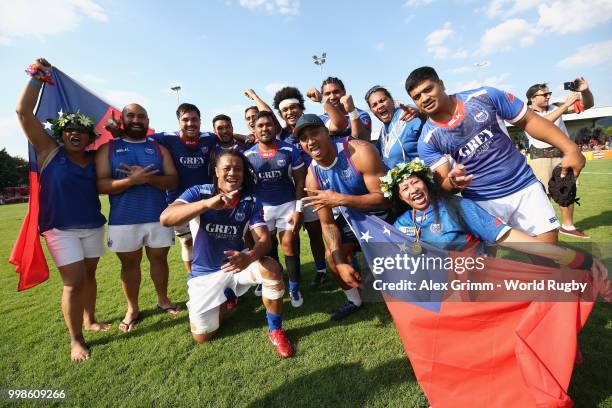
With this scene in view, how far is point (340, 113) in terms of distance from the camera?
494 centimetres

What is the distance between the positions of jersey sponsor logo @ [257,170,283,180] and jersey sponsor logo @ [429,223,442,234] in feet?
7.89

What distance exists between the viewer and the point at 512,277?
8.48 feet

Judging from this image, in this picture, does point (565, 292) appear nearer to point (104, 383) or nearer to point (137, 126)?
point (104, 383)

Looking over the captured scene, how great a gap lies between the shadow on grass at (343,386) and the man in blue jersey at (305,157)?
2.30 m

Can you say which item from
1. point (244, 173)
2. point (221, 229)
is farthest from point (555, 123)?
point (221, 229)

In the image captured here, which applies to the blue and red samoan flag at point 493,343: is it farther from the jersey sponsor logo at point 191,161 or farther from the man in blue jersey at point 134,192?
the jersey sponsor logo at point 191,161

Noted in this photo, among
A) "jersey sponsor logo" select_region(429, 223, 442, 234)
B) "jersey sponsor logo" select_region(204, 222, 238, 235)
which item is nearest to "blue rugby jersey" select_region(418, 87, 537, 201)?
"jersey sponsor logo" select_region(429, 223, 442, 234)

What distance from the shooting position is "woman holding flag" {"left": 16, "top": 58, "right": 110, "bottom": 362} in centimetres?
367

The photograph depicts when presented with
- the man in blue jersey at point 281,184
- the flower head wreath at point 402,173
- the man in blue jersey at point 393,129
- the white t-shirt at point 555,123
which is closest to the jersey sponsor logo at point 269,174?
the man in blue jersey at point 281,184

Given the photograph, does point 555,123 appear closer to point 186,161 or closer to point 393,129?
point 393,129

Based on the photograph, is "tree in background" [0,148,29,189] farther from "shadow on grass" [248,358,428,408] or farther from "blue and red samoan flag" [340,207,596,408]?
"blue and red samoan flag" [340,207,596,408]

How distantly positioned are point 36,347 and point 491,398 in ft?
16.6

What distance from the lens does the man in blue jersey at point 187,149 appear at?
16.0 ft

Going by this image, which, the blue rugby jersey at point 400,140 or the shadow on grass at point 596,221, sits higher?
the blue rugby jersey at point 400,140
